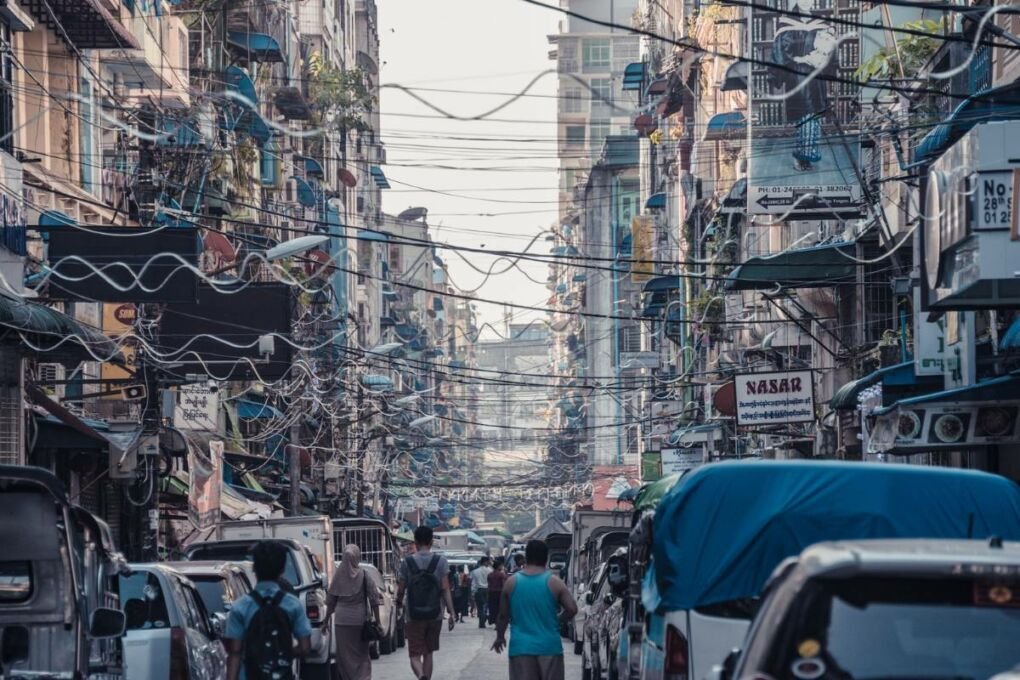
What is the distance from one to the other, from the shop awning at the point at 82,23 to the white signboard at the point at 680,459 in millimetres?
21158

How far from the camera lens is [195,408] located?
41.5 metres

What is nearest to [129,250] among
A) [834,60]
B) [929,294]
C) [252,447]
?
[929,294]

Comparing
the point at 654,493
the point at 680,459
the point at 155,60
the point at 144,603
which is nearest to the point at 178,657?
the point at 144,603

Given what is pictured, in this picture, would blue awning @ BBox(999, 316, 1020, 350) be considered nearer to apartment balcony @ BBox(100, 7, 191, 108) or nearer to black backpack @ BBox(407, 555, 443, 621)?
black backpack @ BBox(407, 555, 443, 621)

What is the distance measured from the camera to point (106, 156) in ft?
118

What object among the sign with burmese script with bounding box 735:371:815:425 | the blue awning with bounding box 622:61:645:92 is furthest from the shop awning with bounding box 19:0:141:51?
the blue awning with bounding box 622:61:645:92

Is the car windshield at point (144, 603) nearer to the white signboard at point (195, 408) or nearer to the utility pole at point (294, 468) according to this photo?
the white signboard at point (195, 408)

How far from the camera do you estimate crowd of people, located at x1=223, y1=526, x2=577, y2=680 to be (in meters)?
11.5

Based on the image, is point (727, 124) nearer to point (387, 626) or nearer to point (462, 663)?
point (387, 626)

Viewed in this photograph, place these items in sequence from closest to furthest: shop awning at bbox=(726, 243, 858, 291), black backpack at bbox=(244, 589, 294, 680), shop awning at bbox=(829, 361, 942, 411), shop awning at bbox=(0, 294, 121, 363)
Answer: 1. black backpack at bbox=(244, 589, 294, 680)
2. shop awning at bbox=(0, 294, 121, 363)
3. shop awning at bbox=(829, 361, 942, 411)
4. shop awning at bbox=(726, 243, 858, 291)

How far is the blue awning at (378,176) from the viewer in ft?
346

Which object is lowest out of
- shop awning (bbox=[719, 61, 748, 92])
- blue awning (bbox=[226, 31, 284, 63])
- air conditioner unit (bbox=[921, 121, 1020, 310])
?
air conditioner unit (bbox=[921, 121, 1020, 310])

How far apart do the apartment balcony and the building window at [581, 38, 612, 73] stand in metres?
132

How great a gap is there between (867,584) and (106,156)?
31.0 meters
